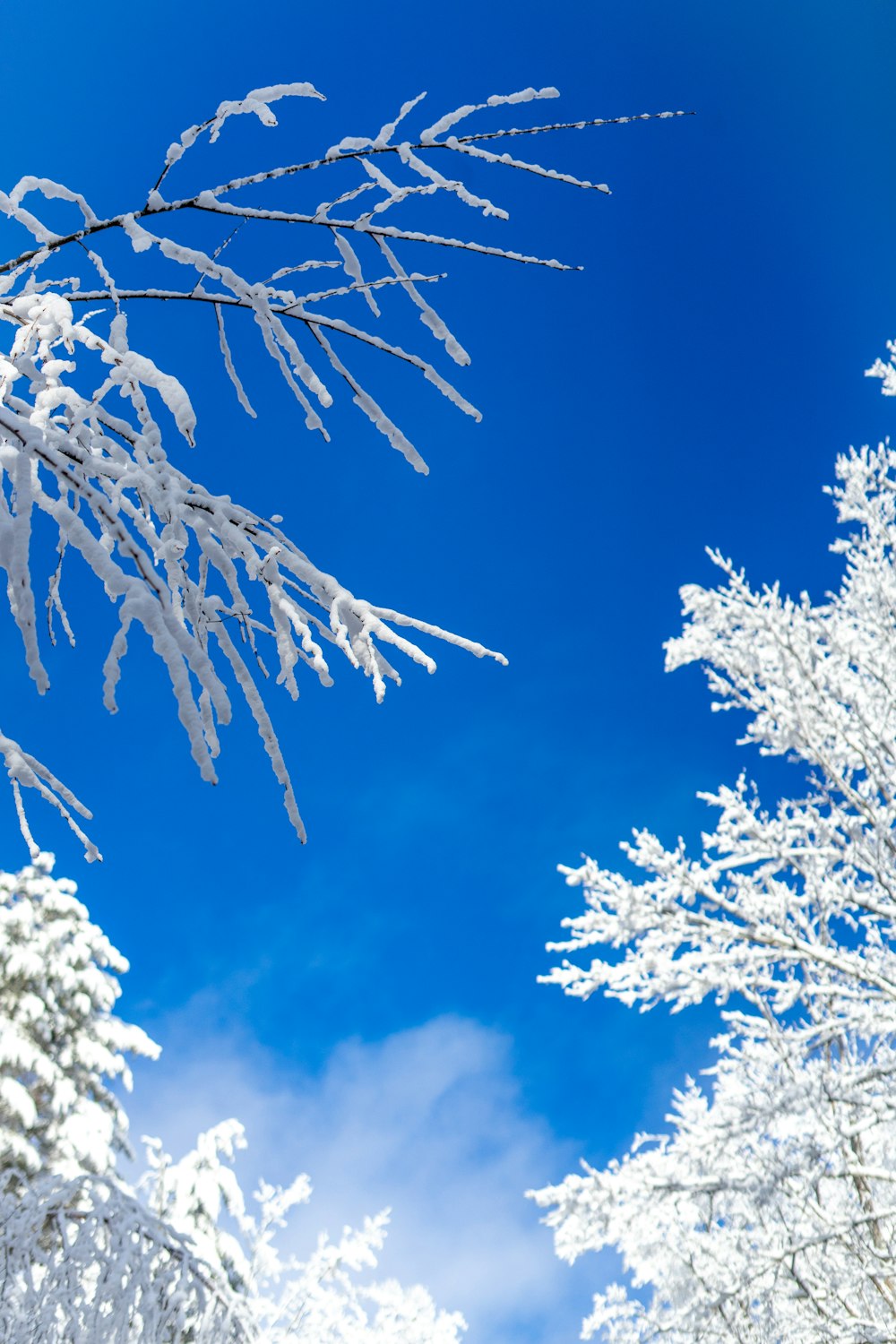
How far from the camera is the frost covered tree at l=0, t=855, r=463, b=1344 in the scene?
2.51m

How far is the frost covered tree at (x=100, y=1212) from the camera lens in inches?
98.7

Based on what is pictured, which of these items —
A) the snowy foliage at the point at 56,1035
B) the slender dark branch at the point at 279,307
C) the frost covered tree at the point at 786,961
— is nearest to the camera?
the slender dark branch at the point at 279,307

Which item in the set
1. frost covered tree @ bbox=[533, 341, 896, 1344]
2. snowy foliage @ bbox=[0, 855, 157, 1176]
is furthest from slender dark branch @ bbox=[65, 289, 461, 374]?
snowy foliage @ bbox=[0, 855, 157, 1176]

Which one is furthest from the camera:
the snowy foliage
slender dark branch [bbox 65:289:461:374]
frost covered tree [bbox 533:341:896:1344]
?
the snowy foliage

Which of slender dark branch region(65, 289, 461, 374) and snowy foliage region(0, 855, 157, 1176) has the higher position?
snowy foliage region(0, 855, 157, 1176)

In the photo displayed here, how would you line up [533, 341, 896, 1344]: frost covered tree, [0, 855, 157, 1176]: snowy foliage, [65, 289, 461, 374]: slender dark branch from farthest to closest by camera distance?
[0, 855, 157, 1176]: snowy foliage
[533, 341, 896, 1344]: frost covered tree
[65, 289, 461, 374]: slender dark branch

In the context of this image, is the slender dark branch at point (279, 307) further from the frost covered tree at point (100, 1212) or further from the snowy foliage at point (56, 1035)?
the snowy foliage at point (56, 1035)

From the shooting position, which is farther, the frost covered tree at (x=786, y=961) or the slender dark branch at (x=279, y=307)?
the frost covered tree at (x=786, y=961)

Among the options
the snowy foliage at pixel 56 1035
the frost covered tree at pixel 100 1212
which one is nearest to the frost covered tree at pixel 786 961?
the frost covered tree at pixel 100 1212

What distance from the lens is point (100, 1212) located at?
2617mm

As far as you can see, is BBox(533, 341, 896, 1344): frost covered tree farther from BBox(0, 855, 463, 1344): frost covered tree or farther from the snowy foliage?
the snowy foliage

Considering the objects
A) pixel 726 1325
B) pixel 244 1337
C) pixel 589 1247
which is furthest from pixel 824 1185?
pixel 244 1337

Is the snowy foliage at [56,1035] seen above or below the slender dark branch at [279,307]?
above

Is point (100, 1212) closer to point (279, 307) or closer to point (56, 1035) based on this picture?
point (279, 307)
